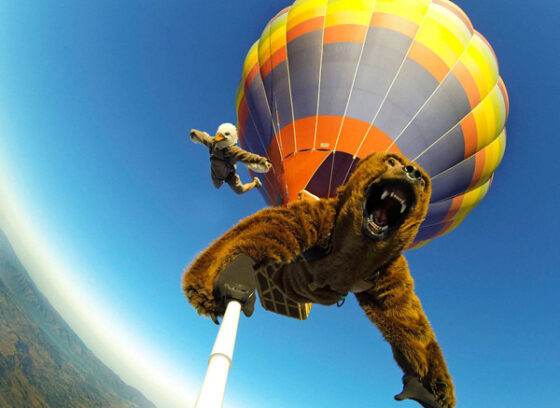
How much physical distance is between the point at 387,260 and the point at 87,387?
17930cm

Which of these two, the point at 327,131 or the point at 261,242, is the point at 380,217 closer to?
the point at 261,242

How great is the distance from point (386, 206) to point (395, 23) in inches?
153

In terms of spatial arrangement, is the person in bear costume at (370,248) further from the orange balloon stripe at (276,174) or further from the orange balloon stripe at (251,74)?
the orange balloon stripe at (251,74)

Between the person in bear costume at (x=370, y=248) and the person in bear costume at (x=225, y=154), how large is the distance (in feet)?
1.36

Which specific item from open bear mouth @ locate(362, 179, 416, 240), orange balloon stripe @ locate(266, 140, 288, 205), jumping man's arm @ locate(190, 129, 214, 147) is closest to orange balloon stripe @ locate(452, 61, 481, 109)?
orange balloon stripe @ locate(266, 140, 288, 205)

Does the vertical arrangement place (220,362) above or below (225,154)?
below

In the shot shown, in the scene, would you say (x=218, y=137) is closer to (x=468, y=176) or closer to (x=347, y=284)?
(x=347, y=284)

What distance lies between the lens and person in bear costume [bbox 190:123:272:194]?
2607 millimetres

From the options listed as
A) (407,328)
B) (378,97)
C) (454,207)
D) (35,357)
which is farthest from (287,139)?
A: (35,357)

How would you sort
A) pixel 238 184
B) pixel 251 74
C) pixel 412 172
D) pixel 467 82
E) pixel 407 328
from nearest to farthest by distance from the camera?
1. pixel 412 172
2. pixel 407 328
3. pixel 238 184
4. pixel 467 82
5. pixel 251 74

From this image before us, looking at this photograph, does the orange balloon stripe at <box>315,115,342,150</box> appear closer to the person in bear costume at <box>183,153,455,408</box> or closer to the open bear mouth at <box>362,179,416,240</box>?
the person in bear costume at <box>183,153,455,408</box>

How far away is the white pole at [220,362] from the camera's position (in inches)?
59.0

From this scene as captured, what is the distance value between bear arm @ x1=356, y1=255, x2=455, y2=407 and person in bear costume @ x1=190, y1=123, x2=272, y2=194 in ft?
5.25

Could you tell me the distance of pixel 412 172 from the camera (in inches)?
96.6
